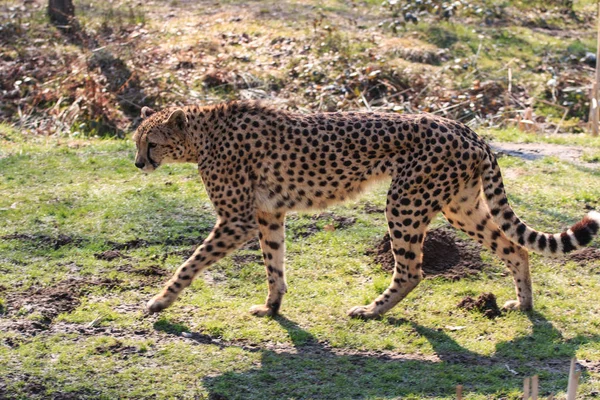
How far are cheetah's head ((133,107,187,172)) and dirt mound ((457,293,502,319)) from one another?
8.11 feet

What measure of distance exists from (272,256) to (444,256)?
5.19ft

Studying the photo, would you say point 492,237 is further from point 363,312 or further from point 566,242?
point 363,312

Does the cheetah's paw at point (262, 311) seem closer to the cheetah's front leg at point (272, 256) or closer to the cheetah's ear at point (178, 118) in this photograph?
the cheetah's front leg at point (272, 256)

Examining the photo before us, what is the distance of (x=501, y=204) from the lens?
21.8 ft

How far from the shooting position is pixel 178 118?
23.2 feet

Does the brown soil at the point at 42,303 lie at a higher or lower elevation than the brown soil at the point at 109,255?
higher

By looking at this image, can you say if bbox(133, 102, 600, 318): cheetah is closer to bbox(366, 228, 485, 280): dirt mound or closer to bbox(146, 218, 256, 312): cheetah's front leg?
bbox(146, 218, 256, 312): cheetah's front leg

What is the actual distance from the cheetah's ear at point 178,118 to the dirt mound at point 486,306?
2.54m

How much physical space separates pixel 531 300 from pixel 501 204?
773 mm

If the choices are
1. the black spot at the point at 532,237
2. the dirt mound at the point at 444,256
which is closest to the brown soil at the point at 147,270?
the dirt mound at the point at 444,256

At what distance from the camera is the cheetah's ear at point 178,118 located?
23.0ft

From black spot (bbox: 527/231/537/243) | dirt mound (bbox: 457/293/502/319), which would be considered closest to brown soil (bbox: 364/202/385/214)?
dirt mound (bbox: 457/293/502/319)

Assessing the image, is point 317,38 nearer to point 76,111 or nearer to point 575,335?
point 76,111

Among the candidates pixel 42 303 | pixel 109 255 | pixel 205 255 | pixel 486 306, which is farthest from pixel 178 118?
pixel 486 306
